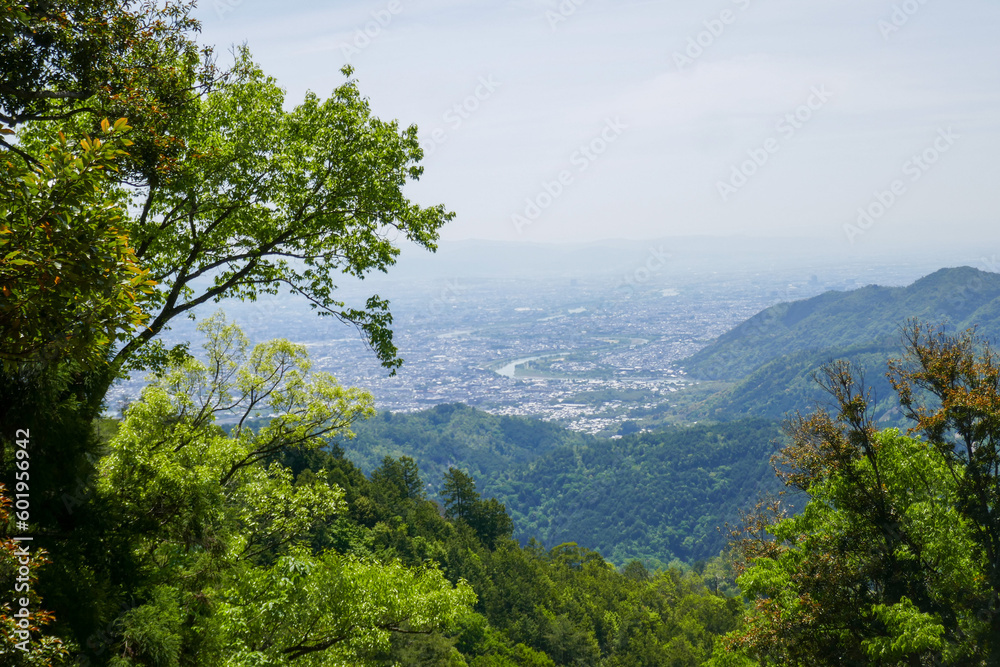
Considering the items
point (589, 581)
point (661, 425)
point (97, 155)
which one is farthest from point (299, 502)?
point (661, 425)

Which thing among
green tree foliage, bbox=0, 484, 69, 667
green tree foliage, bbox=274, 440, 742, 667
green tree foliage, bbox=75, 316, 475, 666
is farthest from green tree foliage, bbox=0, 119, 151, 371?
green tree foliage, bbox=274, 440, 742, 667

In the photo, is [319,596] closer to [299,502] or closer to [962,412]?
[299,502]

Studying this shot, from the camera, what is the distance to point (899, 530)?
10.1m

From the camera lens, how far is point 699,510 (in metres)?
133

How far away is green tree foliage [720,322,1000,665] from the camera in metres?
9.27

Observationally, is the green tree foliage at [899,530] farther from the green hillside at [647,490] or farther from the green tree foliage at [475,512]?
the green hillside at [647,490]

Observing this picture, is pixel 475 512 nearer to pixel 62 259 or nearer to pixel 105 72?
pixel 105 72

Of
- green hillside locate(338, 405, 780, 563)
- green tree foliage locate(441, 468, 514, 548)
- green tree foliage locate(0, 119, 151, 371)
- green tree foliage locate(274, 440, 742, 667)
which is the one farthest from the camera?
green hillside locate(338, 405, 780, 563)

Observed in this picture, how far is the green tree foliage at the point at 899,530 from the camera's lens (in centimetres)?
927

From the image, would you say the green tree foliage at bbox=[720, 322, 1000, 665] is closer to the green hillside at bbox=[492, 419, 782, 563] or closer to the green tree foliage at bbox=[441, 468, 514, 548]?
the green tree foliage at bbox=[441, 468, 514, 548]

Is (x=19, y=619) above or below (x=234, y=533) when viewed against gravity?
above

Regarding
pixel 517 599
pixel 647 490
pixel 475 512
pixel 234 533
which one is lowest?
pixel 647 490

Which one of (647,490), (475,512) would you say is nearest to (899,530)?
(475,512)

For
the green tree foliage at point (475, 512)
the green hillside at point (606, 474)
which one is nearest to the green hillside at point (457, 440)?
the green hillside at point (606, 474)
